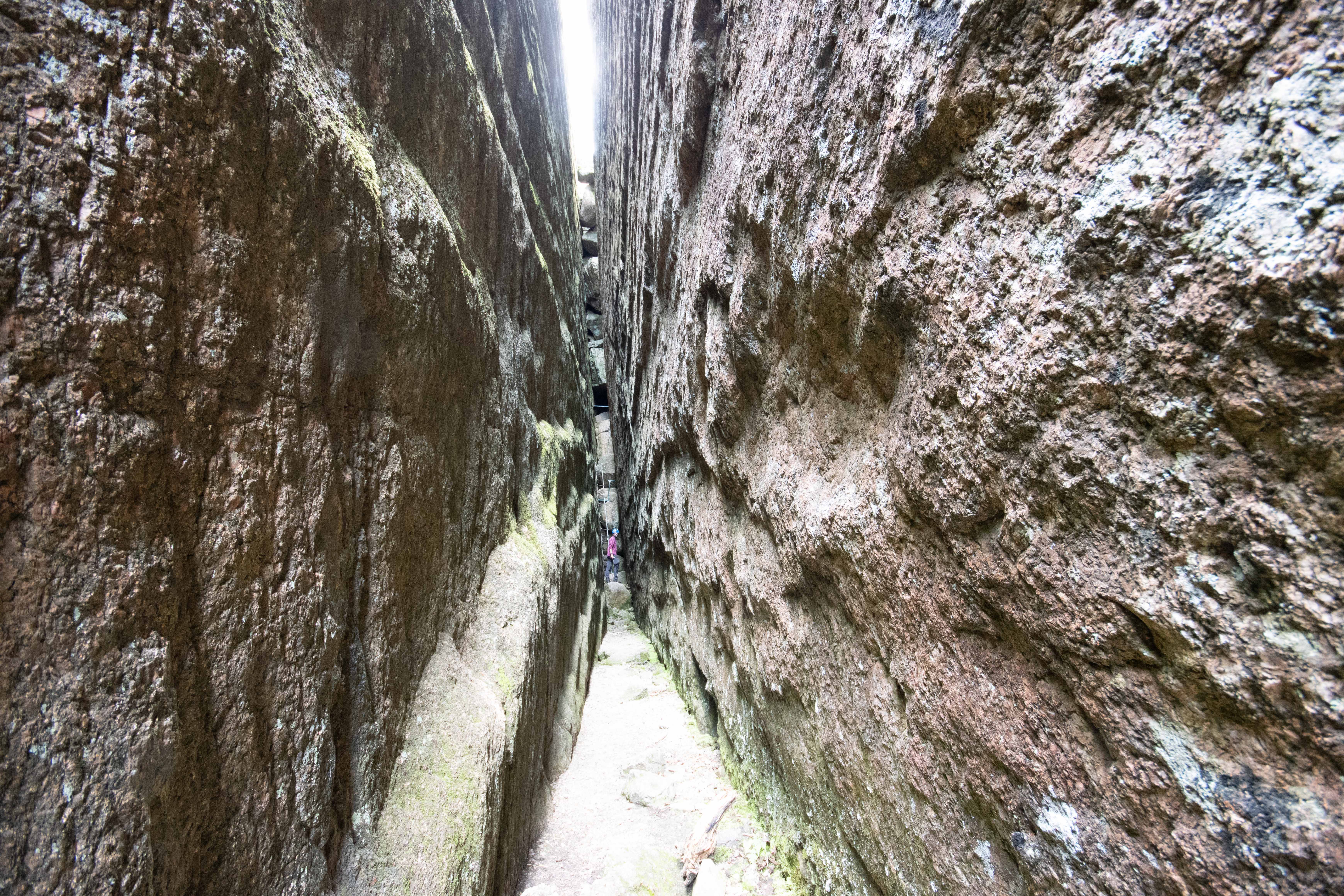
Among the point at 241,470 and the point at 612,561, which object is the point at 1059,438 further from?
the point at 612,561

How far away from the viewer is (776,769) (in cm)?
351

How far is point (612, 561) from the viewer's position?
16406 millimetres

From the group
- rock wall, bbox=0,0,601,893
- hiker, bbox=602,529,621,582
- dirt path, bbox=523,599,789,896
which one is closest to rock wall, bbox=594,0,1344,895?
dirt path, bbox=523,599,789,896

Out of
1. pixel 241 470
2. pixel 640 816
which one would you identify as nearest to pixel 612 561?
pixel 640 816

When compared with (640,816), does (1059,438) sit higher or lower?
higher

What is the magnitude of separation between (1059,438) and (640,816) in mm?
4000

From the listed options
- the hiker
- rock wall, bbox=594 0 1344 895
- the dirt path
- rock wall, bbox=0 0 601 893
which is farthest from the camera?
the hiker

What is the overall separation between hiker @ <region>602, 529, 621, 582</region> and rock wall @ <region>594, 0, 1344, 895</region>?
520 inches

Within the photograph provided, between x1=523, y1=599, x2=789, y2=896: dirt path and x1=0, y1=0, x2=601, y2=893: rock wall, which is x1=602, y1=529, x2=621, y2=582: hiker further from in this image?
x1=0, y1=0, x2=601, y2=893: rock wall

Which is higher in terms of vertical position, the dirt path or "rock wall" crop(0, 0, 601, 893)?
"rock wall" crop(0, 0, 601, 893)

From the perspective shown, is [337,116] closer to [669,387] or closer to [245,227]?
[245,227]

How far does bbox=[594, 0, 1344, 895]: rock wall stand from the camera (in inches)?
38.7

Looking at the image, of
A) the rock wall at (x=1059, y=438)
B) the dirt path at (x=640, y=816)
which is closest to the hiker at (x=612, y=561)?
the dirt path at (x=640, y=816)

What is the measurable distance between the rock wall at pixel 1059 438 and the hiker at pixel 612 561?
1320cm
